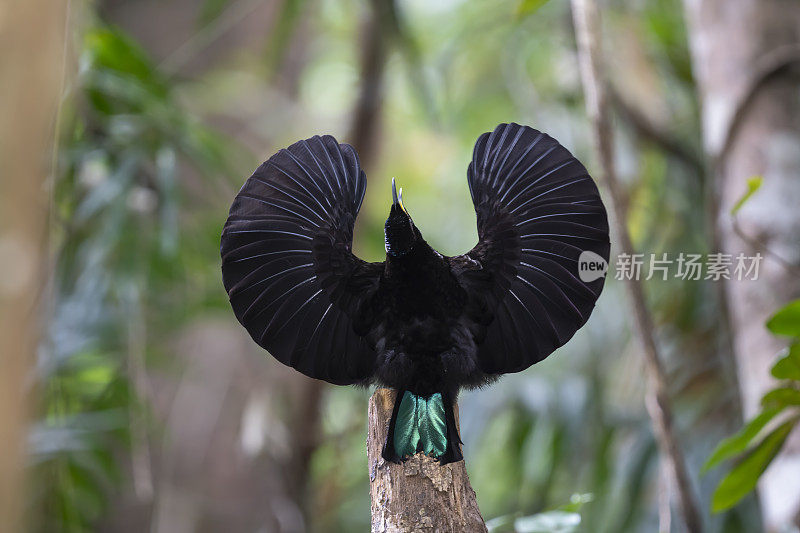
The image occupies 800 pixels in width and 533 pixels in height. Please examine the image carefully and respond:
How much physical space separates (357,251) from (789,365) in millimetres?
1952

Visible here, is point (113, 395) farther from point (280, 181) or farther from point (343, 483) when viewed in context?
point (280, 181)

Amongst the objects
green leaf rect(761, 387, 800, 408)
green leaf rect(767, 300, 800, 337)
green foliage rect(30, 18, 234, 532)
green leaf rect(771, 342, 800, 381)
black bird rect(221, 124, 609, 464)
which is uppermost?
green foliage rect(30, 18, 234, 532)

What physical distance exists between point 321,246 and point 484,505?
252cm

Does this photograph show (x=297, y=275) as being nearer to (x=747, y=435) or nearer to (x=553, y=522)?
(x=553, y=522)

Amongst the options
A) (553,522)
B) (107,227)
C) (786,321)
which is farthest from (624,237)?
(107,227)

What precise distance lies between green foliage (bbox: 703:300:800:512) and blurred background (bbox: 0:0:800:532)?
204 millimetres

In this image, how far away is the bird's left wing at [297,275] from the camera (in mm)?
1222

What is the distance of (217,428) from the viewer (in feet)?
11.1

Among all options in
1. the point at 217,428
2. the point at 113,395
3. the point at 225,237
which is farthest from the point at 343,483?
the point at 225,237

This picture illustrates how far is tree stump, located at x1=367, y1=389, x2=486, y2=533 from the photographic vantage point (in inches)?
44.5

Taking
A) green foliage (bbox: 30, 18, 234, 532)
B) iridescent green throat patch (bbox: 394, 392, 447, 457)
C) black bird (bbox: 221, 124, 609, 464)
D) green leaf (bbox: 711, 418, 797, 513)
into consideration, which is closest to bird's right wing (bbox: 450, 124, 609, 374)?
black bird (bbox: 221, 124, 609, 464)

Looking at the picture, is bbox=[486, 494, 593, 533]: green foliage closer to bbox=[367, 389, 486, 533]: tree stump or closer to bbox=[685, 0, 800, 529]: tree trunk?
bbox=[367, 389, 486, 533]: tree stump

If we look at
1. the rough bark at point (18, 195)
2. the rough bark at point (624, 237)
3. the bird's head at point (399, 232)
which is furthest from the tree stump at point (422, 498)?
the rough bark at point (18, 195)

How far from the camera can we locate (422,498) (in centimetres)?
115
